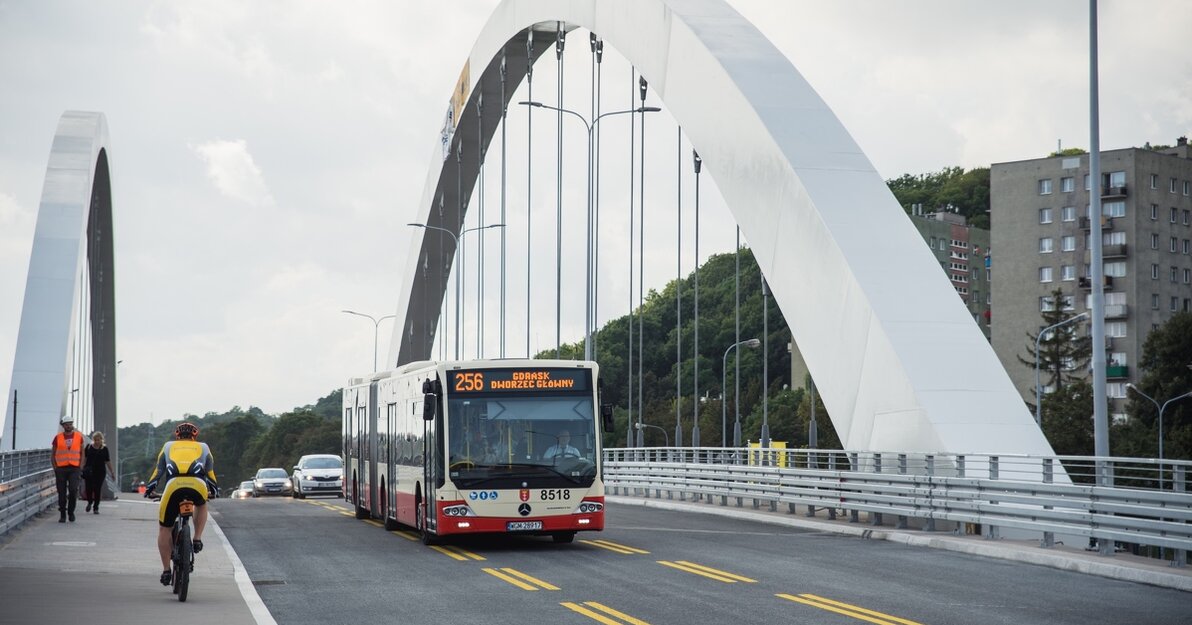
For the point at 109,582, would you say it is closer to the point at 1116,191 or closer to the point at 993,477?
the point at 993,477

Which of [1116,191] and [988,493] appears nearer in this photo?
[988,493]

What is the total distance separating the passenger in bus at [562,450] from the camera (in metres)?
18.1

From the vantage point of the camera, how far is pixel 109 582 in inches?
520

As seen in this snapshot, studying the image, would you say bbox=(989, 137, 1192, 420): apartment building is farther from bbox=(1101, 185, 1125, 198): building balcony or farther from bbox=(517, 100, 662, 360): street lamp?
bbox=(517, 100, 662, 360): street lamp

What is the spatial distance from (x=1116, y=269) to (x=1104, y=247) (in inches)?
139

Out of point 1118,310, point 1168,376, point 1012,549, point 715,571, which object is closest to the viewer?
point 715,571

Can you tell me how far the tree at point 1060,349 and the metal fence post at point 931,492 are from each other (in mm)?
72254

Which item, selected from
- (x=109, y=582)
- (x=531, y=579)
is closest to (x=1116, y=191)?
(x=531, y=579)

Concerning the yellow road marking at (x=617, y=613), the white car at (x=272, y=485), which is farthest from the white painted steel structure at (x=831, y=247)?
the white car at (x=272, y=485)

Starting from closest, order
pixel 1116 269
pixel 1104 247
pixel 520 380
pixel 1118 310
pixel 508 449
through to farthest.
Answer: pixel 508 449 → pixel 520 380 → pixel 1104 247 → pixel 1118 310 → pixel 1116 269

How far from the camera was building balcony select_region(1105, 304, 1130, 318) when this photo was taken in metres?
88.9

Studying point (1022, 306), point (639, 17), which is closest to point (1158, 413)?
point (1022, 306)

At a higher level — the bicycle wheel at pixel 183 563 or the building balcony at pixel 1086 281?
the building balcony at pixel 1086 281

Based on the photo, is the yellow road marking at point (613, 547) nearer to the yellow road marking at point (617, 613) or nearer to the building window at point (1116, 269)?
the yellow road marking at point (617, 613)
